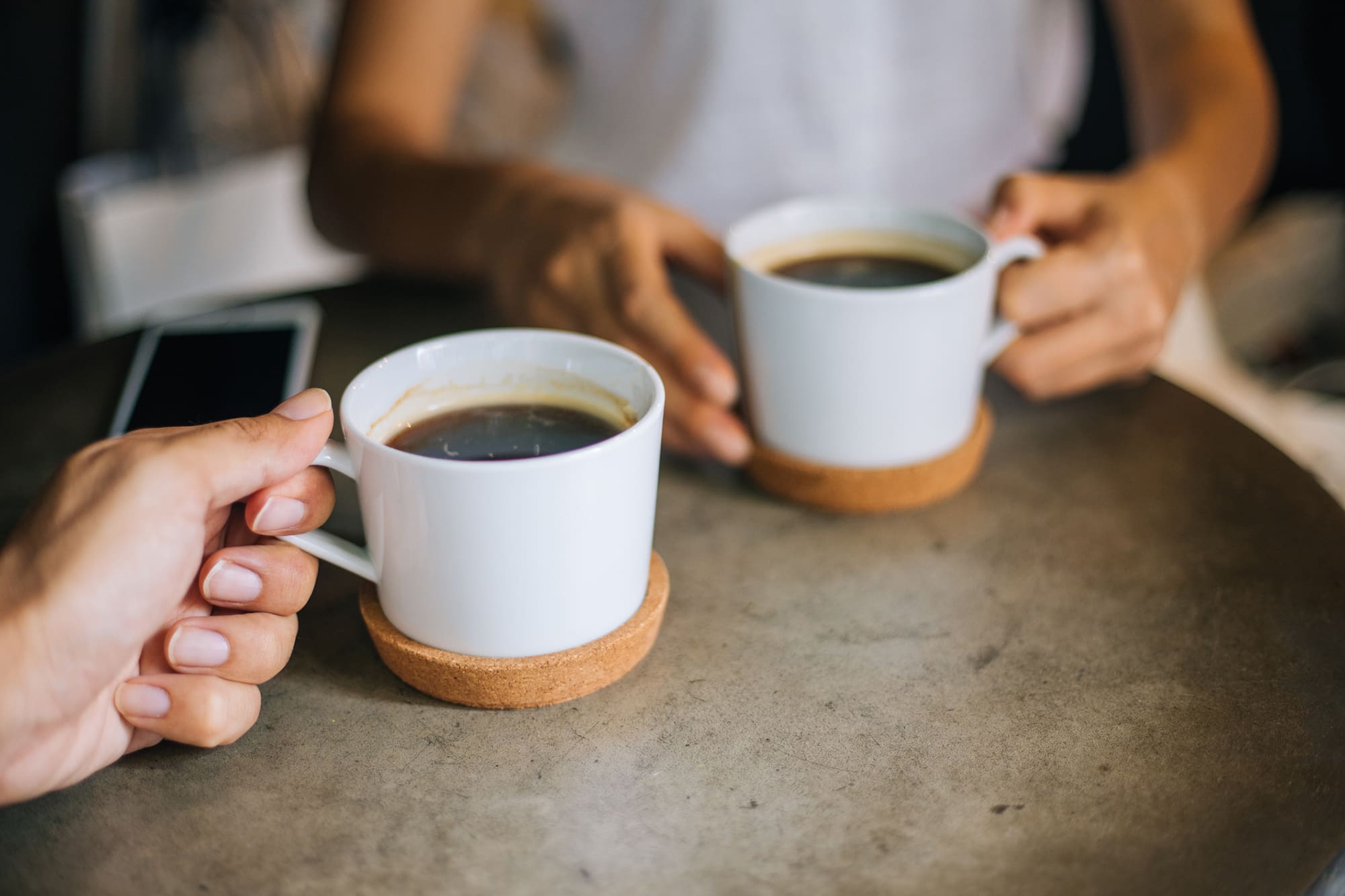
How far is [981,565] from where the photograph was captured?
27.1 inches

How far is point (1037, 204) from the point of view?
0.86 metres

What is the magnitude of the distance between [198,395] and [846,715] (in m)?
0.55

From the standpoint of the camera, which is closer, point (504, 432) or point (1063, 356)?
point (504, 432)

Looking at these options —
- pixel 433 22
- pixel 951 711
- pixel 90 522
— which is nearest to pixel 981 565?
pixel 951 711

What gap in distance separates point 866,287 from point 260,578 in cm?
45

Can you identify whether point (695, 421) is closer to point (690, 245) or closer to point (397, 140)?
point (690, 245)

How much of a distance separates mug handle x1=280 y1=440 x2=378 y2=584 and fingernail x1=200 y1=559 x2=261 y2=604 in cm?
3

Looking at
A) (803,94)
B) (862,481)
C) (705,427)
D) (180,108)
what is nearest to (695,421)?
(705,427)

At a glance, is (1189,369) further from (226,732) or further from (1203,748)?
(226,732)

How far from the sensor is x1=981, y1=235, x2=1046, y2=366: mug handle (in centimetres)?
78

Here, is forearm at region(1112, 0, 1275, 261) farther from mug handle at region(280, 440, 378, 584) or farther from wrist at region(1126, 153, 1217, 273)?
mug handle at region(280, 440, 378, 584)

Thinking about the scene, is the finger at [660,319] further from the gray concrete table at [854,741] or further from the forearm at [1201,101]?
the forearm at [1201,101]

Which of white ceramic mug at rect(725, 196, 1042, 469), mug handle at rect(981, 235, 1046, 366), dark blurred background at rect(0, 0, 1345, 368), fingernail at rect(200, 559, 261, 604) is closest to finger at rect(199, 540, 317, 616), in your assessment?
fingernail at rect(200, 559, 261, 604)

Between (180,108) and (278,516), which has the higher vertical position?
(278,516)
